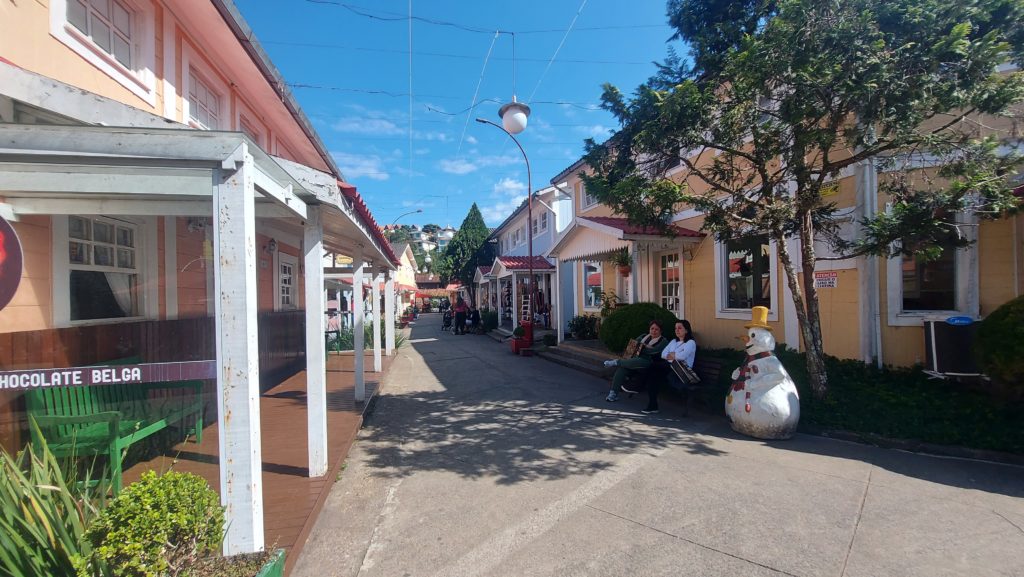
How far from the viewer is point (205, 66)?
5.68m

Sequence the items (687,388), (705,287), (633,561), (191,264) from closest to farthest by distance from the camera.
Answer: (633,561) < (191,264) < (687,388) < (705,287)

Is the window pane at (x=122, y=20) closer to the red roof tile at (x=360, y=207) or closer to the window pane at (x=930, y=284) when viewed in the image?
the red roof tile at (x=360, y=207)

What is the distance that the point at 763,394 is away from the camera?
5.04 m

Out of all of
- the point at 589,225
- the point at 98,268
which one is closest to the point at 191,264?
the point at 98,268

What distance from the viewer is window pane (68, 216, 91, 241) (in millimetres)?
3802

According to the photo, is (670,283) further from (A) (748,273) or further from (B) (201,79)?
(B) (201,79)

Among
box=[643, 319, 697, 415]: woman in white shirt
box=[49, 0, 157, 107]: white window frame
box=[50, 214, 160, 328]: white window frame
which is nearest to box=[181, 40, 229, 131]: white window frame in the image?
box=[49, 0, 157, 107]: white window frame

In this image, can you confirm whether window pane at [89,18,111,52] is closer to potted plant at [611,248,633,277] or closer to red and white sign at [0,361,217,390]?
red and white sign at [0,361,217,390]

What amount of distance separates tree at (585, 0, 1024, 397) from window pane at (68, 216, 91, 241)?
17.2 ft

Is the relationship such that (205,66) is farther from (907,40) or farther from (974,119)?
(974,119)

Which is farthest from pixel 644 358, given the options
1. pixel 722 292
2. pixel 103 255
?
pixel 103 255

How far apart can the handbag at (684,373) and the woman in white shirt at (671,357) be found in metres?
0.06

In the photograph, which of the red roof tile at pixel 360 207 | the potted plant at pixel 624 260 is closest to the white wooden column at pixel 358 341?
the red roof tile at pixel 360 207

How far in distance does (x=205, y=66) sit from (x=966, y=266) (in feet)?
32.3
